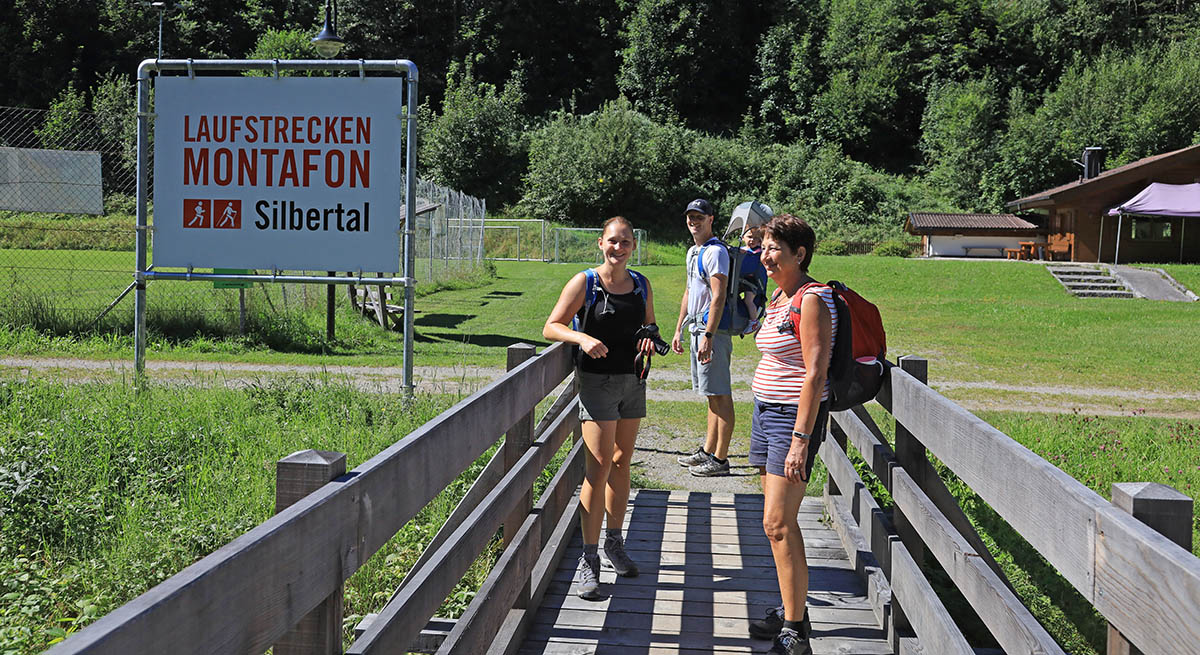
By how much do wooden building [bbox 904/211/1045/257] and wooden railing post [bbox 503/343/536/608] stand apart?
4712 centimetres

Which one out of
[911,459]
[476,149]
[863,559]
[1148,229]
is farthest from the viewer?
[476,149]

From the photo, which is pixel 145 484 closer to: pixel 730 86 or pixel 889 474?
pixel 889 474

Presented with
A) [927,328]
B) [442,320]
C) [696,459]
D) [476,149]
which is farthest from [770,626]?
[476,149]

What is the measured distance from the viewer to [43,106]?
68.7 meters

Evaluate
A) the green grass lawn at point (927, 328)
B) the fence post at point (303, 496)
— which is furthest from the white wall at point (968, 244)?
the fence post at point (303, 496)

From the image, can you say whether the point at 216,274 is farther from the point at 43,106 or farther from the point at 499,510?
the point at 43,106

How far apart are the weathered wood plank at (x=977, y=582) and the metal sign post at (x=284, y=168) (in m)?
6.12

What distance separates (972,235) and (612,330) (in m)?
49.4

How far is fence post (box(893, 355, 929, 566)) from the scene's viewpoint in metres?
4.38

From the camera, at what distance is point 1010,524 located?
287 cm

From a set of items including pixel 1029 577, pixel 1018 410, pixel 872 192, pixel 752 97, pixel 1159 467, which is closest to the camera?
pixel 1029 577

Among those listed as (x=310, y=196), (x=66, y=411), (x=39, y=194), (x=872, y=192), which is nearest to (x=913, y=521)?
(x=66, y=411)

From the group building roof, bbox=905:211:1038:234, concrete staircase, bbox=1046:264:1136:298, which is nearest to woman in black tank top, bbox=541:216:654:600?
concrete staircase, bbox=1046:264:1136:298

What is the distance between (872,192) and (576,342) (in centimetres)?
5527
